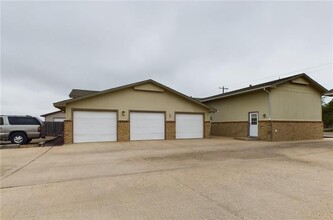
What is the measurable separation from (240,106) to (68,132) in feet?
44.2

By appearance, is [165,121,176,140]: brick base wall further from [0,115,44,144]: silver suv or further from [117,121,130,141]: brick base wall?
[0,115,44,144]: silver suv

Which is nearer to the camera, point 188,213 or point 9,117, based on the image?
point 188,213

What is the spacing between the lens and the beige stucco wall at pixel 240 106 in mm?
17297

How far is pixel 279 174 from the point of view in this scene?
6.05m

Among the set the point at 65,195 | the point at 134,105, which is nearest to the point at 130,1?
the point at 134,105

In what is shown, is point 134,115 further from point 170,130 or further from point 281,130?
point 281,130

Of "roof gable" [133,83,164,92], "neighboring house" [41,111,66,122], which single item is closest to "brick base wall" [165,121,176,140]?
"roof gable" [133,83,164,92]

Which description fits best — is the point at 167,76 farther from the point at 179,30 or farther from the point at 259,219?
the point at 259,219

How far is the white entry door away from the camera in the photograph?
58.7 ft

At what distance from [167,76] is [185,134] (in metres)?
9.05

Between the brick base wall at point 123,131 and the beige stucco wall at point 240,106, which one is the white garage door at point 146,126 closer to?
the brick base wall at point 123,131

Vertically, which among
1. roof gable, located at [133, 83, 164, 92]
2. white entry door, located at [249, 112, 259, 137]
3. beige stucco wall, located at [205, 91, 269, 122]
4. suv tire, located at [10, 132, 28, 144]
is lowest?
suv tire, located at [10, 132, 28, 144]

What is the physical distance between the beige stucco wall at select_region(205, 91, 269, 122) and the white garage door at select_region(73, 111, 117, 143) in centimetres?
1030

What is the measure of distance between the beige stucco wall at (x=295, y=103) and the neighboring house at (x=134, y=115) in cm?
532
